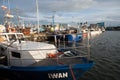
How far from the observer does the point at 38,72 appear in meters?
9.90

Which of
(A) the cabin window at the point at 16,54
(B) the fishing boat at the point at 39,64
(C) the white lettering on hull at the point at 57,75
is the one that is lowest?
(C) the white lettering on hull at the point at 57,75

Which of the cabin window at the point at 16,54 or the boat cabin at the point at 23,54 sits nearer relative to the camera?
the boat cabin at the point at 23,54

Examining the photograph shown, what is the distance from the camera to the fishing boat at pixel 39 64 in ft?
32.2

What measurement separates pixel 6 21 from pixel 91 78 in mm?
11475

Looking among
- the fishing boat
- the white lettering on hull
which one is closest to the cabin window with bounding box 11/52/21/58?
the fishing boat

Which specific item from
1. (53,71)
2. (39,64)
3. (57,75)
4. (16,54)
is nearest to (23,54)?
(16,54)

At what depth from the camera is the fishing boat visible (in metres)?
9.82

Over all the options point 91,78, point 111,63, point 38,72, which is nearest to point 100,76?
point 91,78

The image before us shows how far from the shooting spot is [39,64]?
34.2ft

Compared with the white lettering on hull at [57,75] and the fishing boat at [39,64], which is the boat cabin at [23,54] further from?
the white lettering on hull at [57,75]

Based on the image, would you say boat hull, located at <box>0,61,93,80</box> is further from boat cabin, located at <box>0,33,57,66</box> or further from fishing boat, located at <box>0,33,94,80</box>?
boat cabin, located at <box>0,33,57,66</box>

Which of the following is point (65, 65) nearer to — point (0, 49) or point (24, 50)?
point (24, 50)

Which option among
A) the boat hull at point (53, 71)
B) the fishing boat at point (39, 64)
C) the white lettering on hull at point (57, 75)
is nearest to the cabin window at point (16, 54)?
the fishing boat at point (39, 64)

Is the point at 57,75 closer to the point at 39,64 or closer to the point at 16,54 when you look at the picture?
the point at 39,64
